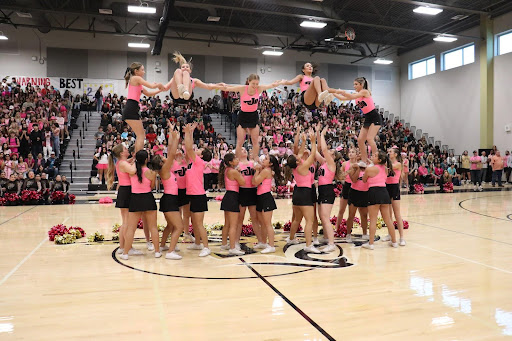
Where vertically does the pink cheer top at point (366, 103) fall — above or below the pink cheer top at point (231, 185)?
above

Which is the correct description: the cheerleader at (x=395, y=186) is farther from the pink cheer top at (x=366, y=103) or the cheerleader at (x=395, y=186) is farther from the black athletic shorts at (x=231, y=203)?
the black athletic shorts at (x=231, y=203)

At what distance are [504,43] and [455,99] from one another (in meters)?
4.14

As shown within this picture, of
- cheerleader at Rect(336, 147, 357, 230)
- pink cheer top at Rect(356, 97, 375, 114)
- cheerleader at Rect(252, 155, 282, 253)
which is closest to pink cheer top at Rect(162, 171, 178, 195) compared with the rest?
cheerleader at Rect(252, 155, 282, 253)

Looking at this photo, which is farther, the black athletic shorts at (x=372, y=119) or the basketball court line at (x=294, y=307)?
the black athletic shorts at (x=372, y=119)

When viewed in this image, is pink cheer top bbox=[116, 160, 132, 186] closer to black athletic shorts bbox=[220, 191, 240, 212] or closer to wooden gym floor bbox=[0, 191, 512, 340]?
wooden gym floor bbox=[0, 191, 512, 340]

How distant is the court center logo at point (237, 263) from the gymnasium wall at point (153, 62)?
2088cm

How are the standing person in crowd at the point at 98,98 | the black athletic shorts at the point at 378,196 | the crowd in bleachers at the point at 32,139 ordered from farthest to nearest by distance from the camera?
the standing person in crowd at the point at 98,98
the crowd in bleachers at the point at 32,139
the black athletic shorts at the point at 378,196

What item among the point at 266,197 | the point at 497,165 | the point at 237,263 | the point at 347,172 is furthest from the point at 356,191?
the point at 497,165

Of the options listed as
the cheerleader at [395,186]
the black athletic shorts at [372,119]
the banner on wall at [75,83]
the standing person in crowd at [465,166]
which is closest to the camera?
the cheerleader at [395,186]

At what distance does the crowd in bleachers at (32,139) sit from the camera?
45.2 feet

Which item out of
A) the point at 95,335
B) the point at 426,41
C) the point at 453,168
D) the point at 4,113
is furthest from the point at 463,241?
the point at 426,41

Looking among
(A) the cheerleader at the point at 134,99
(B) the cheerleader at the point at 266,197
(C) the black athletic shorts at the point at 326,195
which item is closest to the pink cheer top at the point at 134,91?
(A) the cheerleader at the point at 134,99

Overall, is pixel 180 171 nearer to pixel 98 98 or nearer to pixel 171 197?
pixel 171 197

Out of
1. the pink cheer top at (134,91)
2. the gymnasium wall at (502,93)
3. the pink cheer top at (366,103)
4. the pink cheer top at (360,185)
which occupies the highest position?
the gymnasium wall at (502,93)
